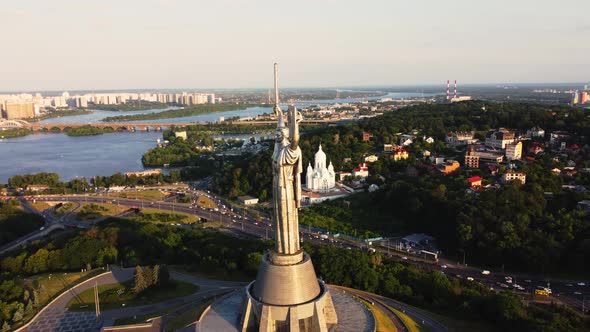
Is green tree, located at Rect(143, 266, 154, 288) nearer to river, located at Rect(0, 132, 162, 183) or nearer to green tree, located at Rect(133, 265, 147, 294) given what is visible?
green tree, located at Rect(133, 265, 147, 294)

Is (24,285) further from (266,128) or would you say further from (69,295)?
(266,128)

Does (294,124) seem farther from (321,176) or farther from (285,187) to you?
(321,176)

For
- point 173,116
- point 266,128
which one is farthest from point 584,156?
point 173,116

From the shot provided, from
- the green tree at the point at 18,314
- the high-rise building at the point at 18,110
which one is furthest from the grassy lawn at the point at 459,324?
the high-rise building at the point at 18,110

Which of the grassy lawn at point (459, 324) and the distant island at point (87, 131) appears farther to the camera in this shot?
the distant island at point (87, 131)

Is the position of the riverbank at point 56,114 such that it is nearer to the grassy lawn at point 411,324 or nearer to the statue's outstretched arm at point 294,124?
the grassy lawn at point 411,324

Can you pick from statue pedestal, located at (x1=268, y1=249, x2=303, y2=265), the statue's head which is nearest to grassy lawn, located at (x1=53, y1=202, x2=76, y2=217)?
statue pedestal, located at (x1=268, y1=249, x2=303, y2=265)

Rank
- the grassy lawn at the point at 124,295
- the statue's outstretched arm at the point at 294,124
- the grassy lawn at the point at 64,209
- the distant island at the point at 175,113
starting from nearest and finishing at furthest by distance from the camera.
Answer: the statue's outstretched arm at the point at 294,124 → the grassy lawn at the point at 124,295 → the grassy lawn at the point at 64,209 → the distant island at the point at 175,113

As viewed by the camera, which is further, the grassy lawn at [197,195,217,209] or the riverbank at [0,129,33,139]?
Result: the riverbank at [0,129,33,139]

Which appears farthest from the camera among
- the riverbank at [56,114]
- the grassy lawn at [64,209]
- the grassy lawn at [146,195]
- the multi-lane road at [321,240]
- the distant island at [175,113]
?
the riverbank at [56,114]
